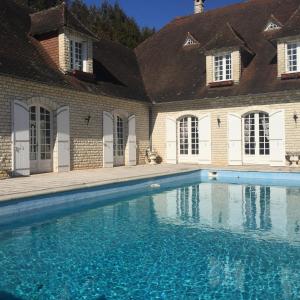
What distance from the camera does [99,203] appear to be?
29.8ft

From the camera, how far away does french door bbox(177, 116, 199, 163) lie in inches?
661

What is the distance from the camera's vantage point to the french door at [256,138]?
49.6ft

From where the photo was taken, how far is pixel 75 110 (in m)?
13.6

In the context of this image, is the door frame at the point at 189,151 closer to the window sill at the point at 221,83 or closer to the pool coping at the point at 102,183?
the window sill at the point at 221,83

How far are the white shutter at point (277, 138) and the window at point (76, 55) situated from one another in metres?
7.41

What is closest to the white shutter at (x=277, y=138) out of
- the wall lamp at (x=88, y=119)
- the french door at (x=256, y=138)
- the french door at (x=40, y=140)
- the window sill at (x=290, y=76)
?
the french door at (x=256, y=138)

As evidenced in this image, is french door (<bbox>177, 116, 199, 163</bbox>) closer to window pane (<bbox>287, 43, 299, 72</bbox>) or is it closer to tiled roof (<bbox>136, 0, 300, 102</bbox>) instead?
tiled roof (<bbox>136, 0, 300, 102</bbox>)

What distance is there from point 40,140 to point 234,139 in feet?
24.5

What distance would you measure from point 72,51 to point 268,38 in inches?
322

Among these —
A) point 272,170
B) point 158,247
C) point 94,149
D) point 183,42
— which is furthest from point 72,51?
point 158,247

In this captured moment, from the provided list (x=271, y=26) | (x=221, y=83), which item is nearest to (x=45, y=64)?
(x=221, y=83)

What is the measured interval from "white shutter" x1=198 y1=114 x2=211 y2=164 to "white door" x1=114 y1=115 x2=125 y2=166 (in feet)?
10.6

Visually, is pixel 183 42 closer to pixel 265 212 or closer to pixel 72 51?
pixel 72 51

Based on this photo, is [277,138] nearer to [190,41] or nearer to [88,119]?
[190,41]
